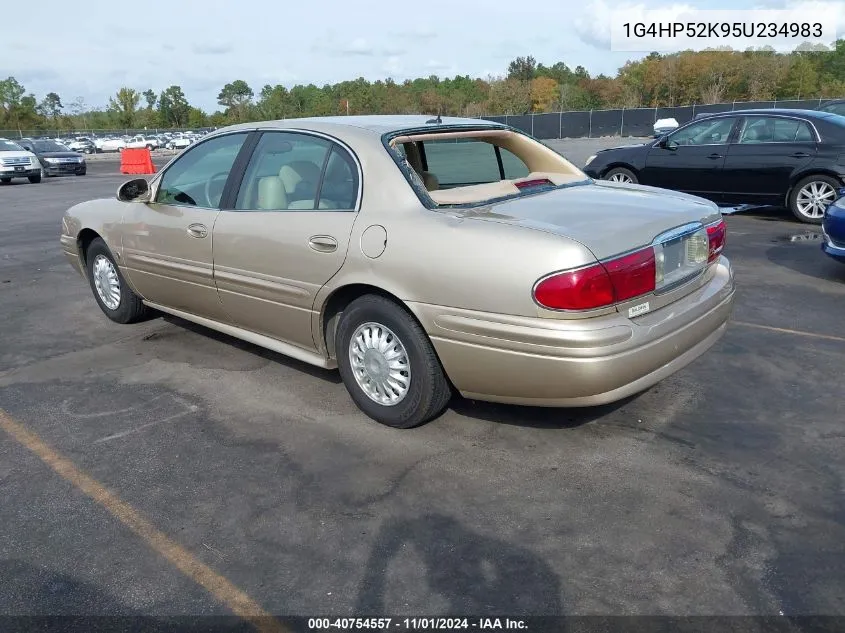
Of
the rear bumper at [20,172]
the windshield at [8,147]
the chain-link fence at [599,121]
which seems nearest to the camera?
the rear bumper at [20,172]

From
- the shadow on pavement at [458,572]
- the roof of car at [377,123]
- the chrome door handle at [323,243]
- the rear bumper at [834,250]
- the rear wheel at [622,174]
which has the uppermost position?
the roof of car at [377,123]

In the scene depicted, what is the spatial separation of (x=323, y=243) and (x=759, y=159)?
830 cm

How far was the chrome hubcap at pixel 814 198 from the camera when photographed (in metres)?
9.60

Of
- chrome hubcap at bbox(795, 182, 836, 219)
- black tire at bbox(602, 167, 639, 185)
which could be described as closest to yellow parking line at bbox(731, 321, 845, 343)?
chrome hubcap at bbox(795, 182, 836, 219)

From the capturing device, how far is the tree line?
62.5 meters

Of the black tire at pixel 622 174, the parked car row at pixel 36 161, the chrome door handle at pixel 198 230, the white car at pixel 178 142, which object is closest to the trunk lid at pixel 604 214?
the chrome door handle at pixel 198 230

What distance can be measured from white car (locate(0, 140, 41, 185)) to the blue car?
919 inches

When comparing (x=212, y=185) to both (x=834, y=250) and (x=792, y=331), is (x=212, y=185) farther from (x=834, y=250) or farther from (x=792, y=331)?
(x=834, y=250)

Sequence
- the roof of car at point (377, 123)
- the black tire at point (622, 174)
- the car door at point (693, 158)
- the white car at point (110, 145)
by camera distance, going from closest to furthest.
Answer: the roof of car at point (377, 123)
the car door at point (693, 158)
the black tire at point (622, 174)
the white car at point (110, 145)

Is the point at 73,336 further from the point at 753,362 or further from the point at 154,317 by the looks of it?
the point at 753,362

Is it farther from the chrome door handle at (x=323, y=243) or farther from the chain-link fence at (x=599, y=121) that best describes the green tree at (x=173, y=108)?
the chrome door handle at (x=323, y=243)

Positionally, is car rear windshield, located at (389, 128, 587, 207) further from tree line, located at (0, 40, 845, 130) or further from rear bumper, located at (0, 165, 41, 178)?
tree line, located at (0, 40, 845, 130)

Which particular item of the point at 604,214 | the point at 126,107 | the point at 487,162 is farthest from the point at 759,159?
the point at 126,107

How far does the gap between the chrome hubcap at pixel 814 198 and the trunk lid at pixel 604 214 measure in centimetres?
680
